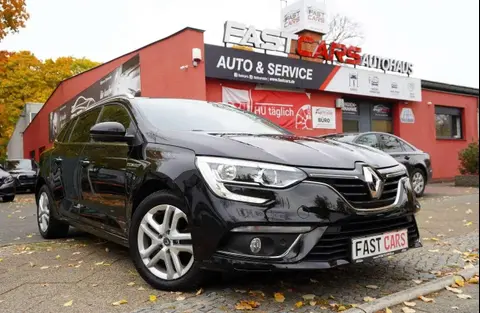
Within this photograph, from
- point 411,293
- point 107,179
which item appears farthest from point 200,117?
point 411,293

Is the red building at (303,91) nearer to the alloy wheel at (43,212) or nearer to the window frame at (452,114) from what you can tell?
the window frame at (452,114)

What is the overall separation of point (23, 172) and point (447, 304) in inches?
666

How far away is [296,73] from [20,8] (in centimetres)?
976

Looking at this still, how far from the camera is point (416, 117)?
1767 centimetres

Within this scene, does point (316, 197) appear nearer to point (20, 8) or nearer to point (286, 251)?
point (286, 251)

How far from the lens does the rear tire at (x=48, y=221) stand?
17.4 feet

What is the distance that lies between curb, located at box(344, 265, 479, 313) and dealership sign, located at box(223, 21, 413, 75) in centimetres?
1010

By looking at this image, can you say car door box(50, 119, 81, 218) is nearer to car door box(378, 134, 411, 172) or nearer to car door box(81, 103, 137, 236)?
car door box(81, 103, 137, 236)

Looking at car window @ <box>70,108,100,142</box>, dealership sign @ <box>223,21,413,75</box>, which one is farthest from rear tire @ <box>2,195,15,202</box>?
car window @ <box>70,108,100,142</box>

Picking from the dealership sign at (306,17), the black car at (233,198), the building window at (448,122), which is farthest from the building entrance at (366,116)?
the black car at (233,198)

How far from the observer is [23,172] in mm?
16922

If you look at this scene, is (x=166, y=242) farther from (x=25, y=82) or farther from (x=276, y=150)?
(x=25, y=82)

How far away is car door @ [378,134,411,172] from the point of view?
382 inches

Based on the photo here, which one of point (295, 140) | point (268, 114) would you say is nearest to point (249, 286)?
point (295, 140)
